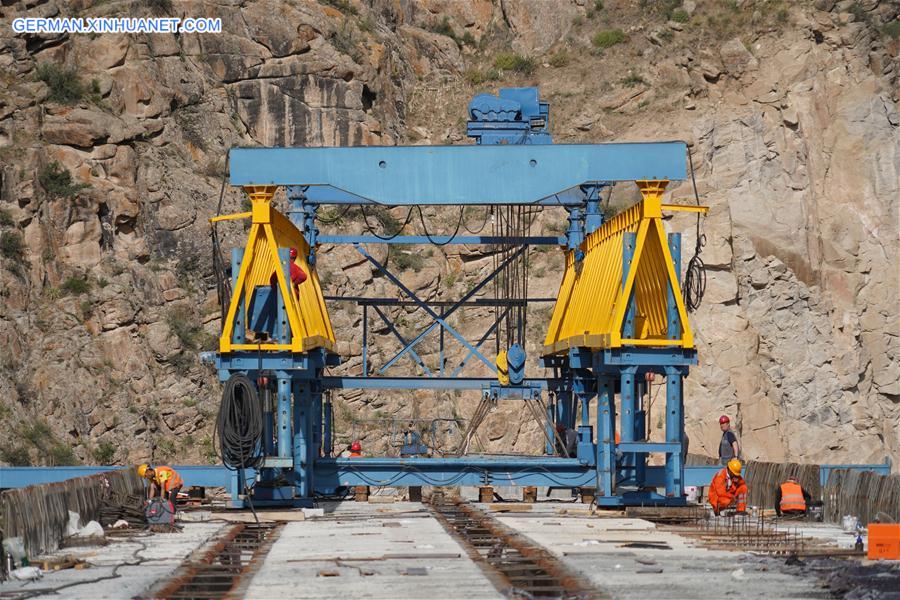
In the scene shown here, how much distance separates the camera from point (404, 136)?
57938mm

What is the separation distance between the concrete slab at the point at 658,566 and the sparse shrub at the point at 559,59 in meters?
43.8

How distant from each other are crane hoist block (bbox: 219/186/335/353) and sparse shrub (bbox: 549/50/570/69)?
38465 millimetres

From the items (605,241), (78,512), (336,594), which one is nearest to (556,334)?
(605,241)

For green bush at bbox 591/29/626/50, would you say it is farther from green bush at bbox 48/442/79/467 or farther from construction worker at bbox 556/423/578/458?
construction worker at bbox 556/423/578/458

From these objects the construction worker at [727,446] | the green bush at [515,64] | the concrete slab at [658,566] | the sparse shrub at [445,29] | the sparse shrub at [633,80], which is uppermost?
the sparse shrub at [445,29]

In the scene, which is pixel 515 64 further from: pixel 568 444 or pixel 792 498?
pixel 792 498

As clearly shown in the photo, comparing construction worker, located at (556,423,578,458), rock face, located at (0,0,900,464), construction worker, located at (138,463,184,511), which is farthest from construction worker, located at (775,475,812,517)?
rock face, located at (0,0,900,464)

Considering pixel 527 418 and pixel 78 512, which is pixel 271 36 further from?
pixel 78 512

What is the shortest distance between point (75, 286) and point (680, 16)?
28.4 meters

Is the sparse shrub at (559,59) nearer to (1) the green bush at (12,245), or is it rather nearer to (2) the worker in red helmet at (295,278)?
(1) the green bush at (12,245)

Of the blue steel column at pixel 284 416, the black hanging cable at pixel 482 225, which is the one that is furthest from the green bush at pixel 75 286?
the blue steel column at pixel 284 416

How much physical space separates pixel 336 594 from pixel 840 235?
41.6 metres

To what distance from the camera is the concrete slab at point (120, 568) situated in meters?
13.5

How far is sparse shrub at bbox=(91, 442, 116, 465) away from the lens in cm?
4253
